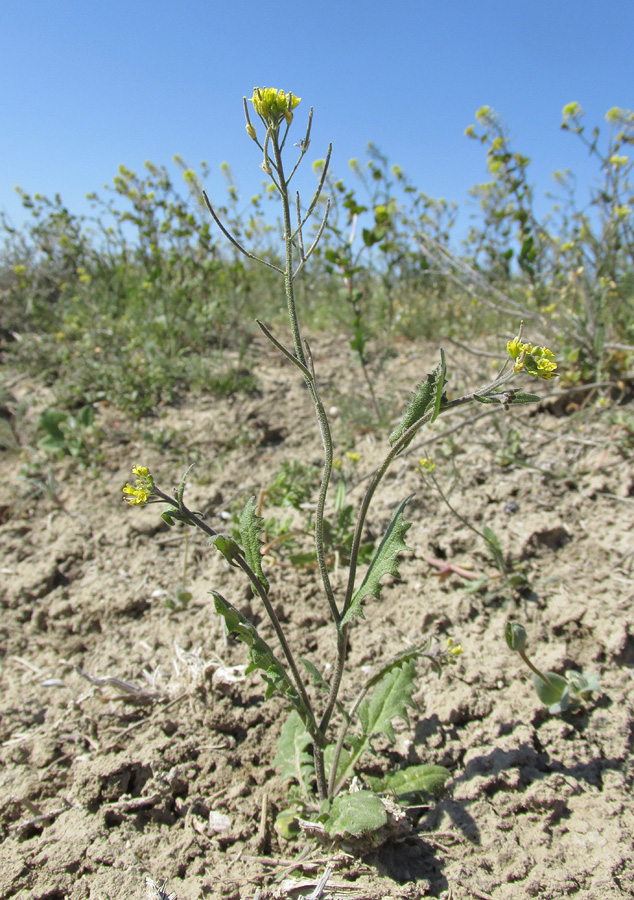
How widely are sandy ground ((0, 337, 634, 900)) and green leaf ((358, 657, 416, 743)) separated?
19cm

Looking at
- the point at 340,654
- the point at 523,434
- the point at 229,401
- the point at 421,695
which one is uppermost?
the point at 229,401

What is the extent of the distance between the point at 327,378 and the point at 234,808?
3.37 m

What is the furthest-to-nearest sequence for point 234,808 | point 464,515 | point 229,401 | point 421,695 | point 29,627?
point 229,401 < point 464,515 < point 29,627 < point 421,695 < point 234,808

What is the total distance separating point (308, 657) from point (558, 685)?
0.89 meters

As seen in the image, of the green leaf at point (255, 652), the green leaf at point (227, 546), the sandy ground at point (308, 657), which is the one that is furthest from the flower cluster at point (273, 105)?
the sandy ground at point (308, 657)

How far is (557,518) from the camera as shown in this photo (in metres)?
2.62

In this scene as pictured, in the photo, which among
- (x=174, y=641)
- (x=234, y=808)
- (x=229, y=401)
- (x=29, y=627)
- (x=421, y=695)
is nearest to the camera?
(x=234, y=808)

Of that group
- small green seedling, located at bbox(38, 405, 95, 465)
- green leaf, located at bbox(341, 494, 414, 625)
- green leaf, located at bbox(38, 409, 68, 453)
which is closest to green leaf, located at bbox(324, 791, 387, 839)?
green leaf, located at bbox(341, 494, 414, 625)

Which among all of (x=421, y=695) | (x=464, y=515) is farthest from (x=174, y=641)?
(x=464, y=515)

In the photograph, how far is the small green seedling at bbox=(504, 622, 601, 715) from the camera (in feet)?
5.57

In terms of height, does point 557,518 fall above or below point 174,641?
above

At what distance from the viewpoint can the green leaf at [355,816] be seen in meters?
1.36

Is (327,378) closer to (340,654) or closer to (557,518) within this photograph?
(557,518)

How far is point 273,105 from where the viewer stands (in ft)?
4.18
